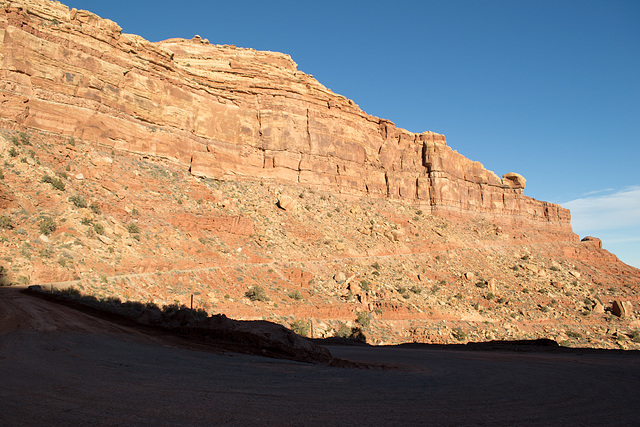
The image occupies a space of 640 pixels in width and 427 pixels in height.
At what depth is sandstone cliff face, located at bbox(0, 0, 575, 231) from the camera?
30656mm

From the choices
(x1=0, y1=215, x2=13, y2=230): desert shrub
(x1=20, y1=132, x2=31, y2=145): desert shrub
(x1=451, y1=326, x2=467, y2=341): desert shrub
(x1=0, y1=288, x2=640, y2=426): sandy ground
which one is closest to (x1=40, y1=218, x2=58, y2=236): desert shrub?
(x1=0, y1=215, x2=13, y2=230): desert shrub

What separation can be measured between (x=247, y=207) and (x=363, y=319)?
52.0 feet

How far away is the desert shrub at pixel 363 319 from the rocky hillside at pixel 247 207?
0.45 feet

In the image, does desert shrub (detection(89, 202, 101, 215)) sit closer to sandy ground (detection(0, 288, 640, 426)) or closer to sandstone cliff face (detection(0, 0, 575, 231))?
sandstone cliff face (detection(0, 0, 575, 231))

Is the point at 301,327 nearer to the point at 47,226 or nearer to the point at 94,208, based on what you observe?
the point at 47,226

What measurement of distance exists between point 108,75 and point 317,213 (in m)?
23.5

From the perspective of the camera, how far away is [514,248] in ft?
177

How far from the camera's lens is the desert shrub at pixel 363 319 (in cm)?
2725

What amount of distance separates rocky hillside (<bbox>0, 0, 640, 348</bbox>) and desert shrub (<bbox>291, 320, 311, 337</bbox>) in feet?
1.07

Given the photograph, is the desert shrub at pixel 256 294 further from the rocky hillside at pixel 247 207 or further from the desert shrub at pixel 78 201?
the desert shrub at pixel 78 201

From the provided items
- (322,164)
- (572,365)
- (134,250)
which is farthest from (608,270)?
(134,250)

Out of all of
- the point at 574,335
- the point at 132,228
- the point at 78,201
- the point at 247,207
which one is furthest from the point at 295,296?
the point at 574,335

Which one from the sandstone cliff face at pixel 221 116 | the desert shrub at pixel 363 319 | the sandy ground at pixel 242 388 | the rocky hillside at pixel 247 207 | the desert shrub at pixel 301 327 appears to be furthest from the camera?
the sandstone cliff face at pixel 221 116

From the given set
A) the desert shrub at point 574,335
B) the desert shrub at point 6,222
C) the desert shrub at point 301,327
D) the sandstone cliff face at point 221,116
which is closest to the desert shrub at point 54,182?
the desert shrub at point 6,222
